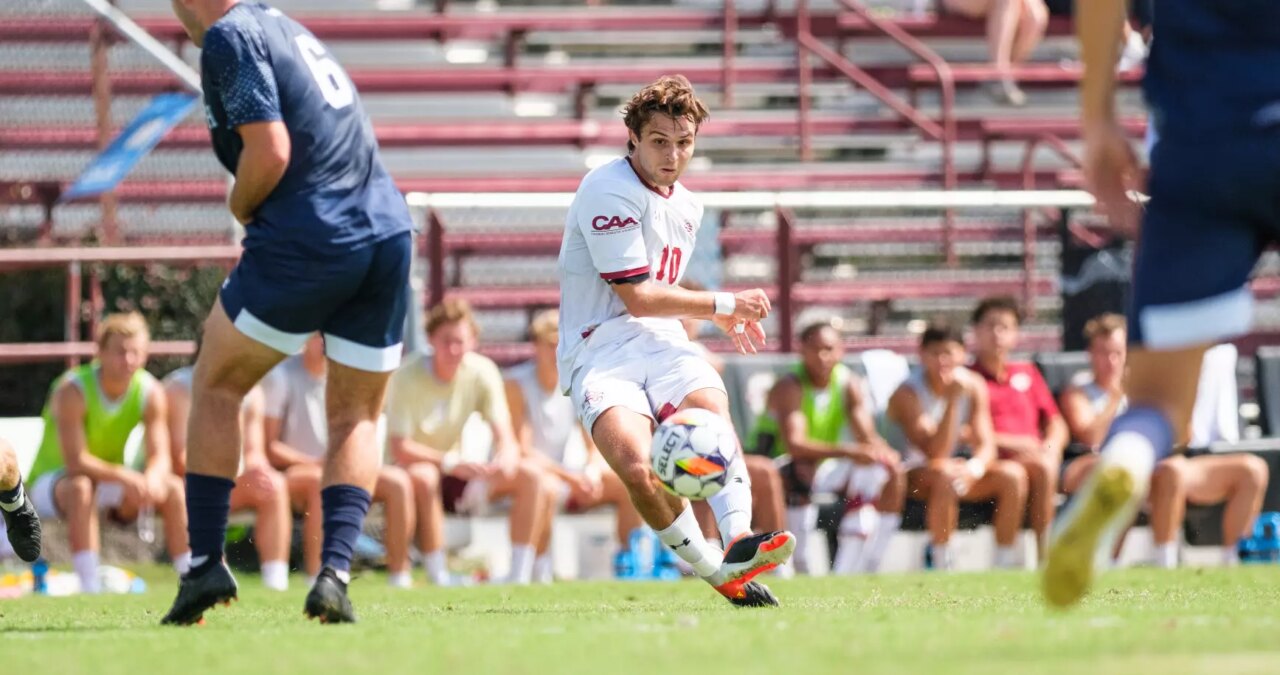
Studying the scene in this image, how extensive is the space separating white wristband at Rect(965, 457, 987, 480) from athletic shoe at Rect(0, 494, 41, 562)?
6241mm

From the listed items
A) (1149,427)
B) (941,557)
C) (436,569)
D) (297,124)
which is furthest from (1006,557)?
(1149,427)

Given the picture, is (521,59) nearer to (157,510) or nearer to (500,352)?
(500,352)

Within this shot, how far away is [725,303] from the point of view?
22.4ft

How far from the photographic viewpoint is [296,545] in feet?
39.1

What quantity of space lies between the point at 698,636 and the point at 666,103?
8.19 ft

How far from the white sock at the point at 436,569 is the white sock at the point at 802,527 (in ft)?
7.23

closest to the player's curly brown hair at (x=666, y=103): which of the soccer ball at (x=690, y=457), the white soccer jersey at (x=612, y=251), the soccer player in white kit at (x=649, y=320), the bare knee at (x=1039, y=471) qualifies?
the soccer player in white kit at (x=649, y=320)

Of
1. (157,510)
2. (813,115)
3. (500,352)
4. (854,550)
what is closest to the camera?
(157,510)

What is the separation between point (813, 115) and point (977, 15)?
2.39 m

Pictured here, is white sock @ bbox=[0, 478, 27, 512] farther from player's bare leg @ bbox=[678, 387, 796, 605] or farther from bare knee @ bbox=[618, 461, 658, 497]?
player's bare leg @ bbox=[678, 387, 796, 605]

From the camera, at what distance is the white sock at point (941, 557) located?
11.4 metres

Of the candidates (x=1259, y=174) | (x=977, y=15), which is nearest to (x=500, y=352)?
(x=977, y=15)

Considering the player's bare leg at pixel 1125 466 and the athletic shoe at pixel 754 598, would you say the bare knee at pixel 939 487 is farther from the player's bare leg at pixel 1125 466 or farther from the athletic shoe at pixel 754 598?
the player's bare leg at pixel 1125 466

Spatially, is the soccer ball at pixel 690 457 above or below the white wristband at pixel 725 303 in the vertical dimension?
below
